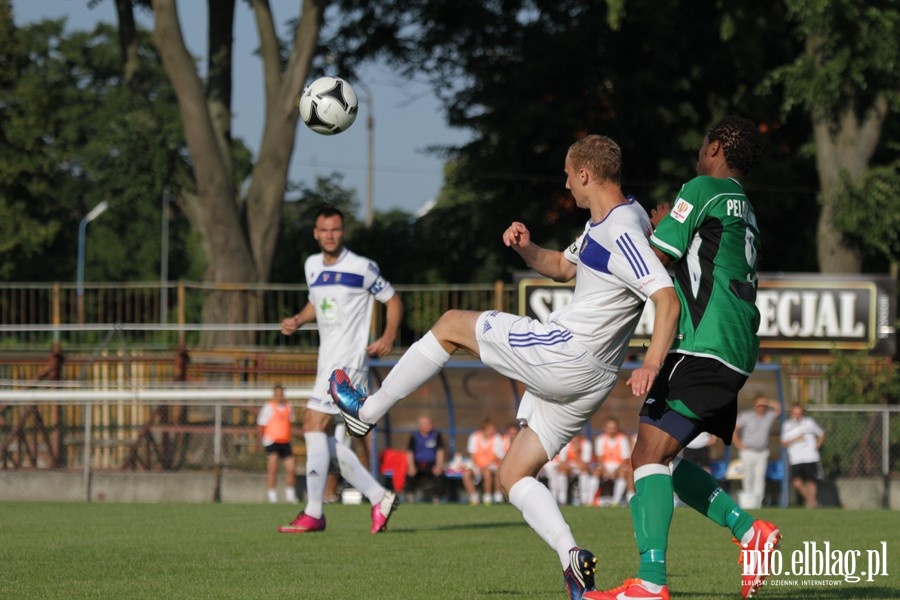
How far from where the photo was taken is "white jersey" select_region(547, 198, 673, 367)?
6.49 m

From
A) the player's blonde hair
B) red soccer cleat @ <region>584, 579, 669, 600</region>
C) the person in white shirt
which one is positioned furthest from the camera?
the person in white shirt

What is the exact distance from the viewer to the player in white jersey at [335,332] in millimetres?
11180

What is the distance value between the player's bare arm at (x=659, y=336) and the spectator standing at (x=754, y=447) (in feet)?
49.2

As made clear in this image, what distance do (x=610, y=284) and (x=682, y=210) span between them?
0.48 meters

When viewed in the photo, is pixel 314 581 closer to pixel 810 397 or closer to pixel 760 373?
pixel 760 373

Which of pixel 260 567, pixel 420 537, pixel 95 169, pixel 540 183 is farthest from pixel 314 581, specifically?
pixel 95 169

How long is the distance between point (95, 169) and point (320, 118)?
31937mm

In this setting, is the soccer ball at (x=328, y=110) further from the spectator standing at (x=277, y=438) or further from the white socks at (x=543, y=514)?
the spectator standing at (x=277, y=438)

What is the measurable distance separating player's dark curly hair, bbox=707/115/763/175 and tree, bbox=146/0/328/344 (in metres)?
20.6

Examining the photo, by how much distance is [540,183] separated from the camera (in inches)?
1437

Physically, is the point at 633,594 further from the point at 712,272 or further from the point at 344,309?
the point at 344,309

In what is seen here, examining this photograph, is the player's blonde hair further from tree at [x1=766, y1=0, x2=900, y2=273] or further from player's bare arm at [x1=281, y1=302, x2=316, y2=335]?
tree at [x1=766, y1=0, x2=900, y2=273]

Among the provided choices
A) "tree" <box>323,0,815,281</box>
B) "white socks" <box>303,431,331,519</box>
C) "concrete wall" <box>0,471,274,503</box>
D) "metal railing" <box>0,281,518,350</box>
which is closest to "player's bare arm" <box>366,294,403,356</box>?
"white socks" <box>303,431,331,519</box>

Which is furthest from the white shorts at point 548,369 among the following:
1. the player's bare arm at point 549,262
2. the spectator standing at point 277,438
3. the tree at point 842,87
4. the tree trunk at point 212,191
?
the tree at point 842,87
